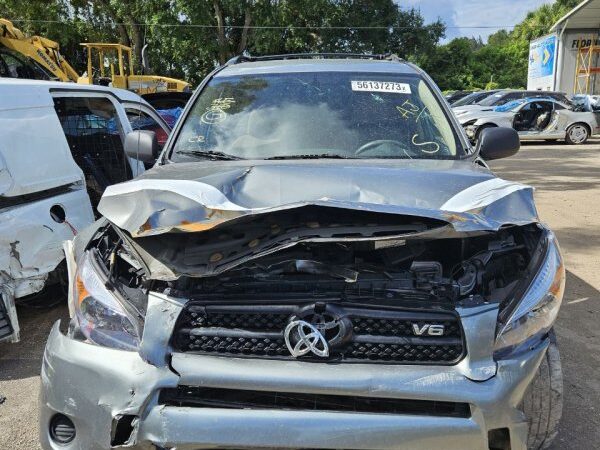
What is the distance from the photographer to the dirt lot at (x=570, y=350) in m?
2.98

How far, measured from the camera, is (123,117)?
548 cm

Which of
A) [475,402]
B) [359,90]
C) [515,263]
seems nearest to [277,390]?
[475,402]

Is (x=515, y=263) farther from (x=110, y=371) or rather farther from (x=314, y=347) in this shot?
(x=110, y=371)

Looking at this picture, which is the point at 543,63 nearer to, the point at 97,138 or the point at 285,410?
the point at 97,138

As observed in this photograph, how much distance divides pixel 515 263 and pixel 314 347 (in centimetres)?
112

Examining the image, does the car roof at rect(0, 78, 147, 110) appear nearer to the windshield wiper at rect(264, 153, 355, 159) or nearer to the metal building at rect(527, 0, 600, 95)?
the windshield wiper at rect(264, 153, 355, 159)

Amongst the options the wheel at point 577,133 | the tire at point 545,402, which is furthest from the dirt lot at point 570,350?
the wheel at point 577,133

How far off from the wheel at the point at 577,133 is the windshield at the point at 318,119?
16.6 meters

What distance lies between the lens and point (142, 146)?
3.63 m

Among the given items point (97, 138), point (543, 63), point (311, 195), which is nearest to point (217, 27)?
point (543, 63)

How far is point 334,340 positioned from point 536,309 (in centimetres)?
82

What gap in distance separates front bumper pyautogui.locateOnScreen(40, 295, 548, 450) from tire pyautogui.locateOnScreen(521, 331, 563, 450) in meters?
0.09

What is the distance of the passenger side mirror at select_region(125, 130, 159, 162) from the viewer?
361cm

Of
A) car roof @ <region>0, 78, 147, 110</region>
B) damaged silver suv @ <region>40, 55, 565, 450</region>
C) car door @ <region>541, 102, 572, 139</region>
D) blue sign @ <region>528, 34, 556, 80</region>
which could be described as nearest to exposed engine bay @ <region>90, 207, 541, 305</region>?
damaged silver suv @ <region>40, 55, 565, 450</region>
